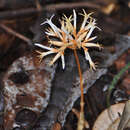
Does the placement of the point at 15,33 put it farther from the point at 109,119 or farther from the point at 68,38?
the point at 109,119

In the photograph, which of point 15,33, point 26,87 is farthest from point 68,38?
point 15,33

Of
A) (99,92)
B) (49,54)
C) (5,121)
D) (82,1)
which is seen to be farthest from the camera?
(82,1)

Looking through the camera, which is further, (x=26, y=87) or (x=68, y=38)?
(x=26, y=87)

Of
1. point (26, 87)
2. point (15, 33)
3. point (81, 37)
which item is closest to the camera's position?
point (81, 37)

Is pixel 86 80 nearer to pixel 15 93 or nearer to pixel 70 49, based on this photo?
pixel 70 49

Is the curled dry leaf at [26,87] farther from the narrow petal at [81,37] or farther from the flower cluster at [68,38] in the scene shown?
the narrow petal at [81,37]

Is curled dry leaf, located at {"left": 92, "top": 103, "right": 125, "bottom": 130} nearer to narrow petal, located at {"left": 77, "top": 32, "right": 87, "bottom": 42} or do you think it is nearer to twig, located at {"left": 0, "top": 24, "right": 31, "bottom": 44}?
narrow petal, located at {"left": 77, "top": 32, "right": 87, "bottom": 42}

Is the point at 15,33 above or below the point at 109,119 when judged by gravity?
above

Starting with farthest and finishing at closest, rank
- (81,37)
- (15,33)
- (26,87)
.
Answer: (15,33), (26,87), (81,37)

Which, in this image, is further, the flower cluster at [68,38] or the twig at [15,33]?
the twig at [15,33]

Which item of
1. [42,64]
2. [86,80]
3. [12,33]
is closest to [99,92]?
[86,80]

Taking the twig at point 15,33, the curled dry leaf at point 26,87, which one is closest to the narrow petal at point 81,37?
the curled dry leaf at point 26,87
